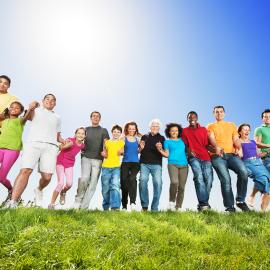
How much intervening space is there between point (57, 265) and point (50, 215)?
1.72m

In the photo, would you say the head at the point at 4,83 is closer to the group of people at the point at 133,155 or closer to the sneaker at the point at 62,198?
the group of people at the point at 133,155

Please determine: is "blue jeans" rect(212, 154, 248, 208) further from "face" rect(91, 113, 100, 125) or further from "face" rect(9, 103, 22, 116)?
"face" rect(9, 103, 22, 116)

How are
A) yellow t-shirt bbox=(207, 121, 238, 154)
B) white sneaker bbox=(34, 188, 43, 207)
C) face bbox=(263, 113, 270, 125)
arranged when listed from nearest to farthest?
white sneaker bbox=(34, 188, 43, 207) → yellow t-shirt bbox=(207, 121, 238, 154) → face bbox=(263, 113, 270, 125)

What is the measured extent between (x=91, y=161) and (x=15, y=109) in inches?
99.6

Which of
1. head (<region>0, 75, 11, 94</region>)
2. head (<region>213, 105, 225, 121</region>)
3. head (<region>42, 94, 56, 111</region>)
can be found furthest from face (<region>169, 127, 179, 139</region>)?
head (<region>0, 75, 11, 94</region>)

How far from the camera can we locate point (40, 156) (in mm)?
8531

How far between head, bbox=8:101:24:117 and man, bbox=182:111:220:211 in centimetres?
456

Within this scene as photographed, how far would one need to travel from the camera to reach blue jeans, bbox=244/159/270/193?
31.9 ft

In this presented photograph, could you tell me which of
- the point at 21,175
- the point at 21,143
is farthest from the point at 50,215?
the point at 21,143

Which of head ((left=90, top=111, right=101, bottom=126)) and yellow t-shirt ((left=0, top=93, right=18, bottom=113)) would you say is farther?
head ((left=90, top=111, right=101, bottom=126))

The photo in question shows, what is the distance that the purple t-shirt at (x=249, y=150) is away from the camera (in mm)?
10062

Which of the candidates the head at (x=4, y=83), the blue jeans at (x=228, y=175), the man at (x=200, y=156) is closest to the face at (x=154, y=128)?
the man at (x=200, y=156)

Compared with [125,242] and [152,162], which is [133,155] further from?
[125,242]

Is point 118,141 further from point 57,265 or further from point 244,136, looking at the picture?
point 57,265
